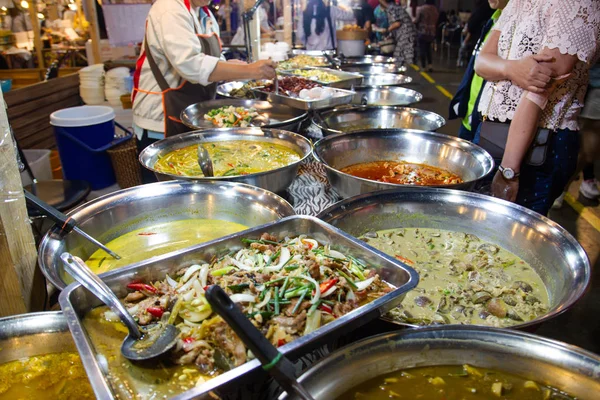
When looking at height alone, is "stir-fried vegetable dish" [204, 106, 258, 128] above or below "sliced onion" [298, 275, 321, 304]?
above

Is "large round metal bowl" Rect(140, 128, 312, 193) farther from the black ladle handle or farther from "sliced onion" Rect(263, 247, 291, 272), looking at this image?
"sliced onion" Rect(263, 247, 291, 272)

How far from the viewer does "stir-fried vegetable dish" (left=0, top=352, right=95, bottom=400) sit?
1.03 m

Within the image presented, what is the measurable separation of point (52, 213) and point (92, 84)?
537 centimetres

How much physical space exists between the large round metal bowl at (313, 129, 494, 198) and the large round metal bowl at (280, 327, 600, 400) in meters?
1.29

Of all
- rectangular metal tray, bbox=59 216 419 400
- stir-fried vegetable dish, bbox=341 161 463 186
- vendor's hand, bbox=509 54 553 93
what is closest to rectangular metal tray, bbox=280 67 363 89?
stir-fried vegetable dish, bbox=341 161 463 186

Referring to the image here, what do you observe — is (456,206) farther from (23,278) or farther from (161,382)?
(23,278)

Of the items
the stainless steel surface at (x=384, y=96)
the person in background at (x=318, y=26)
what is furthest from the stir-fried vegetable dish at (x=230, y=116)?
the person in background at (x=318, y=26)

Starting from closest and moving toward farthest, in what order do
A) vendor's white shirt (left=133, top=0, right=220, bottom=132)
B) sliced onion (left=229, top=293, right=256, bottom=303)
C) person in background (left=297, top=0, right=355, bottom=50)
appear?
sliced onion (left=229, top=293, right=256, bottom=303), vendor's white shirt (left=133, top=0, right=220, bottom=132), person in background (left=297, top=0, right=355, bottom=50)

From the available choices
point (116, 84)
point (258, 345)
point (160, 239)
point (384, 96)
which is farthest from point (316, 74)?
point (258, 345)

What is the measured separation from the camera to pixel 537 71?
1897 mm

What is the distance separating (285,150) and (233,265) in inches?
54.6

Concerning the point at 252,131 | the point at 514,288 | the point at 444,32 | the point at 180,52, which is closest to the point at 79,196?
the point at 180,52

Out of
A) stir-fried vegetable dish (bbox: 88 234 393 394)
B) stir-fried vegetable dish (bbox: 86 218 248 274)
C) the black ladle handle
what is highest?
the black ladle handle

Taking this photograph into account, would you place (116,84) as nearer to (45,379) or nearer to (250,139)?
(250,139)
